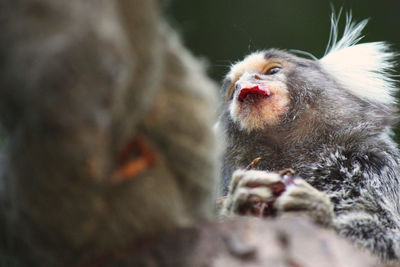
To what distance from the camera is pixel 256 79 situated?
10.2 ft

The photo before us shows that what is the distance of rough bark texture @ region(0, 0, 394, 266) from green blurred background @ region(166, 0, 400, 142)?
4802 mm

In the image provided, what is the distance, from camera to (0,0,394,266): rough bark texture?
0.97 metres

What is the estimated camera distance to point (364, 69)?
354 cm

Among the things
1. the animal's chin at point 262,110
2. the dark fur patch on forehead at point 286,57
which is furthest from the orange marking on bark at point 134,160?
the dark fur patch on forehead at point 286,57

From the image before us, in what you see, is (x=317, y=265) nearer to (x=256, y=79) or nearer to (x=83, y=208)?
(x=83, y=208)

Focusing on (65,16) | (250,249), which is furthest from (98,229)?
(65,16)

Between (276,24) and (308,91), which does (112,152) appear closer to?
(308,91)

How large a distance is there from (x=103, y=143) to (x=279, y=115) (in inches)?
77.7

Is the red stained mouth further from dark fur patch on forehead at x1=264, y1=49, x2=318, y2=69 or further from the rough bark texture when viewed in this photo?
the rough bark texture

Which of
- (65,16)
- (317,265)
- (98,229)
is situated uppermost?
(65,16)

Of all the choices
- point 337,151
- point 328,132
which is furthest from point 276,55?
point 337,151

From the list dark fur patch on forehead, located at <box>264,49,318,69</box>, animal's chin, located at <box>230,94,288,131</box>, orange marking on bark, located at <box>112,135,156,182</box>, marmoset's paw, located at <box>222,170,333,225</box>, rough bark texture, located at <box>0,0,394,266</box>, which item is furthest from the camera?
dark fur patch on forehead, located at <box>264,49,318,69</box>

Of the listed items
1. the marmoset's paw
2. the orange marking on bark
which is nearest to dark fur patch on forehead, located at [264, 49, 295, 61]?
the marmoset's paw

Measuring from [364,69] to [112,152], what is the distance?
278 centimetres
